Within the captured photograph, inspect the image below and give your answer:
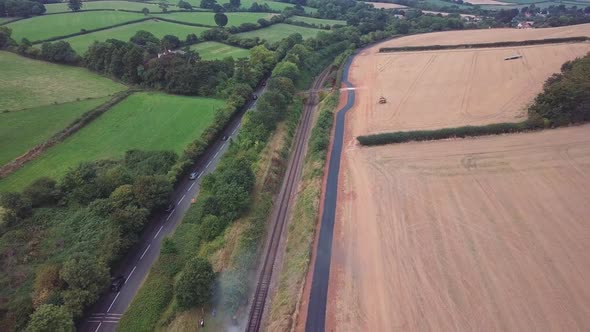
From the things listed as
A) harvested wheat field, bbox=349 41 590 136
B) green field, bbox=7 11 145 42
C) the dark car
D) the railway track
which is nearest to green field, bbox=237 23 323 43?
harvested wheat field, bbox=349 41 590 136

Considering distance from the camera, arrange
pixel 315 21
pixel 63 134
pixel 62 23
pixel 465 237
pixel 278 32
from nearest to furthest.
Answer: pixel 465 237 → pixel 63 134 → pixel 62 23 → pixel 278 32 → pixel 315 21

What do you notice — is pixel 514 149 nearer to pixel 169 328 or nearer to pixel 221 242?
pixel 221 242

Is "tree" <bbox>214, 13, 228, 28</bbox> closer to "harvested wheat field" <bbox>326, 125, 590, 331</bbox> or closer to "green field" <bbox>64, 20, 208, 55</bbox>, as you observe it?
"green field" <bbox>64, 20, 208, 55</bbox>

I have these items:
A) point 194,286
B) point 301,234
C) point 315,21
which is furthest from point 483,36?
point 194,286

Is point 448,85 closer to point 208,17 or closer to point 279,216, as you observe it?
point 279,216

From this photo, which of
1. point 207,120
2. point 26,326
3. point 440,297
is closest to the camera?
point 26,326

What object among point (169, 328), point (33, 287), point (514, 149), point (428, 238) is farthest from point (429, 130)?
point (33, 287)

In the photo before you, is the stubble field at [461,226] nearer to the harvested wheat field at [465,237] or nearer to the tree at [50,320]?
the harvested wheat field at [465,237]

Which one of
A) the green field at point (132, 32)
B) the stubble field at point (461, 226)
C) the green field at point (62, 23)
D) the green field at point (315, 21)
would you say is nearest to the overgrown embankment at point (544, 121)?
the stubble field at point (461, 226)
